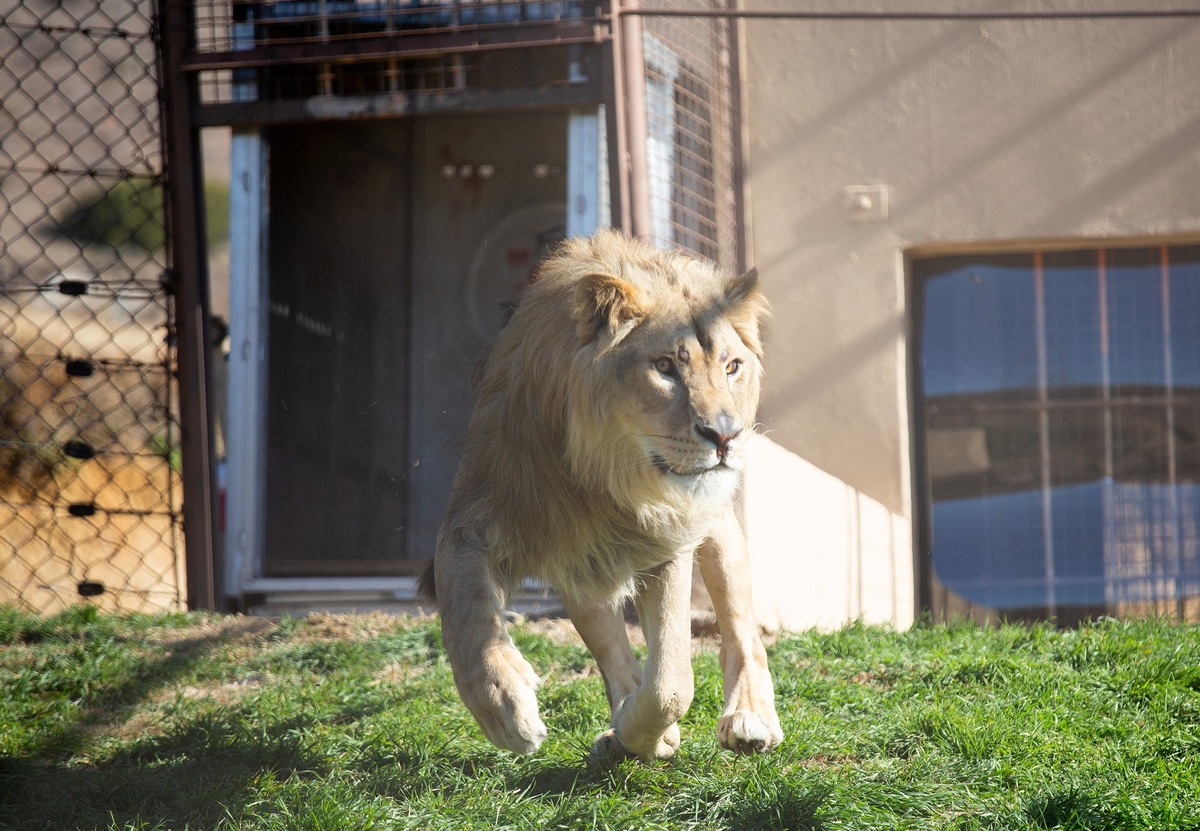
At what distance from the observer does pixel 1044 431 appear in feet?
22.8

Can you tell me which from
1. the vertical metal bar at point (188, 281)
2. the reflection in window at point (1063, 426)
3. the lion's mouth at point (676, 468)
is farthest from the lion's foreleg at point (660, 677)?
the reflection in window at point (1063, 426)

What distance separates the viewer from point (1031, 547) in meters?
6.90

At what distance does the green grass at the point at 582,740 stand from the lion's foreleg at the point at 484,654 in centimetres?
42

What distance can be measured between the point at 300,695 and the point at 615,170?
111 inches

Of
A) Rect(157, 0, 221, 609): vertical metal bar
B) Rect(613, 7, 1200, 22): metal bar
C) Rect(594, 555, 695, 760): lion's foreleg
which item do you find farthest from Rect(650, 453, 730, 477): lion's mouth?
Rect(157, 0, 221, 609): vertical metal bar

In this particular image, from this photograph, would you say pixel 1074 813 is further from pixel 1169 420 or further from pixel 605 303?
pixel 1169 420

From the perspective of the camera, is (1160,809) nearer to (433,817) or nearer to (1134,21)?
(433,817)

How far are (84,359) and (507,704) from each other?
4.57 metres

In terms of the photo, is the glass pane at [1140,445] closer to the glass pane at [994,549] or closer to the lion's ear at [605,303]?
the glass pane at [994,549]

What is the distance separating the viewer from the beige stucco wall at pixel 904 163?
21.3ft

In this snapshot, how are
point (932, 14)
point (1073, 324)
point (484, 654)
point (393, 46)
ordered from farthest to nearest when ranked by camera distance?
point (1073, 324) < point (393, 46) < point (932, 14) < point (484, 654)

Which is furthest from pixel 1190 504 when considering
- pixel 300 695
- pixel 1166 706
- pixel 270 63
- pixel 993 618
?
pixel 270 63

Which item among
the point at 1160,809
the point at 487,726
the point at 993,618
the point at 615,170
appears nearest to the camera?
the point at 487,726

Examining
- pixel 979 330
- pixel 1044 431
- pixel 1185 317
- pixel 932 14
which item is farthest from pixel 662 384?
pixel 1185 317
